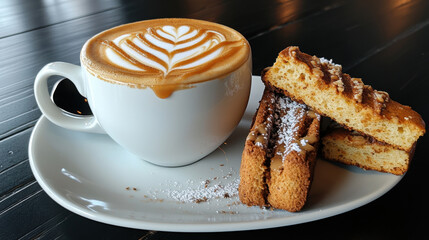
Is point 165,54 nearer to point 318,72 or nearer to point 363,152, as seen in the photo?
point 318,72

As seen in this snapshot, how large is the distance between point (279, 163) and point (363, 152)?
0.27m

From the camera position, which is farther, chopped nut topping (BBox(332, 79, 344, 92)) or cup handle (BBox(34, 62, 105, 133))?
cup handle (BBox(34, 62, 105, 133))

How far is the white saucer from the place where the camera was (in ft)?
2.92

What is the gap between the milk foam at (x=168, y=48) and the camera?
3.49 ft

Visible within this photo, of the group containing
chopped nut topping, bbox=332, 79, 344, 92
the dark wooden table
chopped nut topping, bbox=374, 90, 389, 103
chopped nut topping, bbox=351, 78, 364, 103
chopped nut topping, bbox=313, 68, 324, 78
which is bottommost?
the dark wooden table

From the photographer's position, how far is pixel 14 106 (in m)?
1.49

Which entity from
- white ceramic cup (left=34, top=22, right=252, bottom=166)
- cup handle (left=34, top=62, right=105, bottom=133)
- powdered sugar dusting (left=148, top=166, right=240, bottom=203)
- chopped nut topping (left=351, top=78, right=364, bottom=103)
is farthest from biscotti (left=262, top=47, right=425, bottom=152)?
cup handle (left=34, top=62, right=105, bottom=133)

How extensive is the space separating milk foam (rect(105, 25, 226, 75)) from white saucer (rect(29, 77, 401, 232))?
0.29 metres

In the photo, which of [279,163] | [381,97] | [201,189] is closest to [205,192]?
[201,189]

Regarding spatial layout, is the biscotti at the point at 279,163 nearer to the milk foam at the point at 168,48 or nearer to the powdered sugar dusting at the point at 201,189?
the powdered sugar dusting at the point at 201,189

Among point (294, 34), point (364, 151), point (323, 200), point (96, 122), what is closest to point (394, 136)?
point (364, 151)

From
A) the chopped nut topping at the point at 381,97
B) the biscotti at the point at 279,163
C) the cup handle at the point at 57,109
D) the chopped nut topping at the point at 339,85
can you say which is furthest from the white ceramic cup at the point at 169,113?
the chopped nut topping at the point at 381,97

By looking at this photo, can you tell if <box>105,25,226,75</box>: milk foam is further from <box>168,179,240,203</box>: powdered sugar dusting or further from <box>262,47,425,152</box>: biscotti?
<box>168,179,240,203</box>: powdered sugar dusting

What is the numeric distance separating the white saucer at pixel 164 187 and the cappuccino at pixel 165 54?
267 mm
